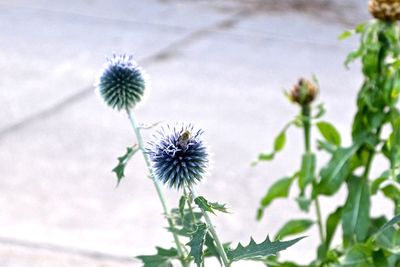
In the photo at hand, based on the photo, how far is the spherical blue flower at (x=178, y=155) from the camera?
40.8 inches

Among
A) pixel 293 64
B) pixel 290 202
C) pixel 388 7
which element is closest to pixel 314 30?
pixel 293 64

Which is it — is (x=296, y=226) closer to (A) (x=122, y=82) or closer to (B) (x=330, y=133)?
(B) (x=330, y=133)

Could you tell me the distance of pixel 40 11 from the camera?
7027mm

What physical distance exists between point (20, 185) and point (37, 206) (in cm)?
25

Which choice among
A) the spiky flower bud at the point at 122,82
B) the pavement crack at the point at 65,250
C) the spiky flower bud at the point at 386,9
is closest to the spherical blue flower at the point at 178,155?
the spiky flower bud at the point at 122,82

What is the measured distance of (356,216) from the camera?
5.40 feet

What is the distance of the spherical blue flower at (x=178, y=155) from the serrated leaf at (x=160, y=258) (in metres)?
0.16

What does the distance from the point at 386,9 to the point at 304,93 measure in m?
0.37

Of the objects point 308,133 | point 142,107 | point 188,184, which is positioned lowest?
point 188,184

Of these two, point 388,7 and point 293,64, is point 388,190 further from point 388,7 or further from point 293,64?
point 293,64

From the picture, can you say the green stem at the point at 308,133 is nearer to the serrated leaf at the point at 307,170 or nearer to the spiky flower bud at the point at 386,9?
the serrated leaf at the point at 307,170

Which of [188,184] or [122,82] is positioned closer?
[188,184]

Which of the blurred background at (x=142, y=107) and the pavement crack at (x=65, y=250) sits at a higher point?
the blurred background at (x=142, y=107)

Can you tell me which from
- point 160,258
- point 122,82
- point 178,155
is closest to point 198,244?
point 178,155
